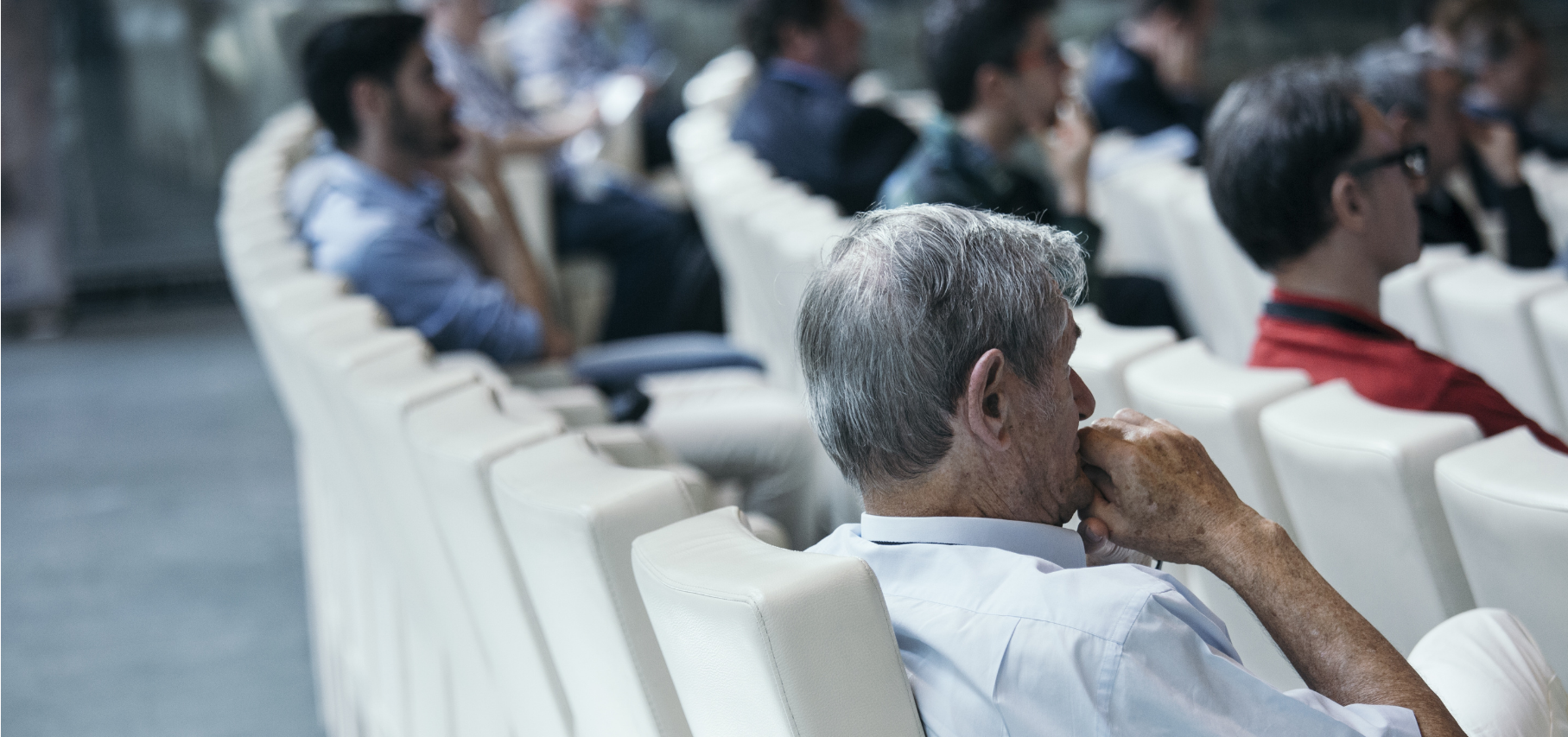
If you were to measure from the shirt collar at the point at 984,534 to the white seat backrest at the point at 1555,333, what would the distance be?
43.9 inches

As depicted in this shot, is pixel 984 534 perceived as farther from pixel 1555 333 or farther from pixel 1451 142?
pixel 1451 142

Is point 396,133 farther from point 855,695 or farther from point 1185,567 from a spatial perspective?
point 855,695

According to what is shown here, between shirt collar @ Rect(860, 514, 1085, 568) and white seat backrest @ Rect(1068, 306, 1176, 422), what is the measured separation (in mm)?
525

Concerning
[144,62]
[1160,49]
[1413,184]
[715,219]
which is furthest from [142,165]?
[1413,184]

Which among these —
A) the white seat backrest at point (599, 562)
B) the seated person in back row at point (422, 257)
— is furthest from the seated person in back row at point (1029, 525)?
the seated person in back row at point (422, 257)

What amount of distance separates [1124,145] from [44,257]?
5431mm

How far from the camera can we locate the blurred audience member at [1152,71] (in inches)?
205

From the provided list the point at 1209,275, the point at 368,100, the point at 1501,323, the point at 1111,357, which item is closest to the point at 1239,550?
the point at 1111,357

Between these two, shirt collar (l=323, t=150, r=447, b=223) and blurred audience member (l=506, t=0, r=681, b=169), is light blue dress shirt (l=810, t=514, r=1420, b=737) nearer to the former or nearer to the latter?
shirt collar (l=323, t=150, r=447, b=223)

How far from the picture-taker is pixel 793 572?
880 mm

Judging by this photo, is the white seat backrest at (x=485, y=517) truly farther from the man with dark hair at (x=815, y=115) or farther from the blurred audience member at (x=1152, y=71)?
the blurred audience member at (x=1152, y=71)

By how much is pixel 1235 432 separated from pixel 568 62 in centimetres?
538

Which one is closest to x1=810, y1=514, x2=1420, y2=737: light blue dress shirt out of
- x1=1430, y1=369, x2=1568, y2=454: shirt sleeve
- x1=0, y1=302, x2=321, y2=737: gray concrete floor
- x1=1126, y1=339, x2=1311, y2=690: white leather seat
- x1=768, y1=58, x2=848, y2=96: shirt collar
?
x1=1126, y1=339, x2=1311, y2=690: white leather seat

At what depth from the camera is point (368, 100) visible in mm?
3117
